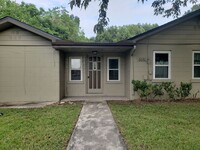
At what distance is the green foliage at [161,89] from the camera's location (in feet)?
29.4

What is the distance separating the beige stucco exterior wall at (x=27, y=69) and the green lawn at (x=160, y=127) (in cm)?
371

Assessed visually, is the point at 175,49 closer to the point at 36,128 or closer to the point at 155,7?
the point at 155,7

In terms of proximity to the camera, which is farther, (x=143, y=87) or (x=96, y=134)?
(x=143, y=87)

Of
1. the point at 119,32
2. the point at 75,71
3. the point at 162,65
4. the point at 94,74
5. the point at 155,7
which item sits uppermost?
the point at 119,32

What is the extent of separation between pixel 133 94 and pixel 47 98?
420 centimetres

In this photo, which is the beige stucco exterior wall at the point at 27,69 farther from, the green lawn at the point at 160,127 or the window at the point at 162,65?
the window at the point at 162,65

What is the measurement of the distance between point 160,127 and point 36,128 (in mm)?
3334

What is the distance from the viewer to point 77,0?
7453 millimetres

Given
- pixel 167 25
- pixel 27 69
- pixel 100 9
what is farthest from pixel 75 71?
pixel 167 25

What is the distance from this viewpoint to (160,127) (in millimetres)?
5156

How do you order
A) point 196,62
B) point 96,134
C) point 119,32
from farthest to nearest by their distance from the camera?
1. point 119,32
2. point 196,62
3. point 96,134

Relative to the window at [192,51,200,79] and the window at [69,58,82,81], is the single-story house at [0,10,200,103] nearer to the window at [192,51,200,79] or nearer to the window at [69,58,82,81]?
the window at [192,51,200,79]

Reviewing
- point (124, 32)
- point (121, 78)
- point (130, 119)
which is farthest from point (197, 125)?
point (124, 32)

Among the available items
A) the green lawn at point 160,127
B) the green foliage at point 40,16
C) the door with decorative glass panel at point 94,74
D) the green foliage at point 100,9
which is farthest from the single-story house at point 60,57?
the green foliage at point 40,16
